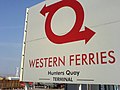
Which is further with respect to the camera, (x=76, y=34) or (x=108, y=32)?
(x=76, y=34)

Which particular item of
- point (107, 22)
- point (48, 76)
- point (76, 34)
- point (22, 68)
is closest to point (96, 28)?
point (107, 22)

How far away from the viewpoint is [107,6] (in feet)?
10.6

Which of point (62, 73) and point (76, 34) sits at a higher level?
point (76, 34)

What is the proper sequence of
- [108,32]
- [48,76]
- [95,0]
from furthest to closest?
[48,76]
[95,0]
[108,32]

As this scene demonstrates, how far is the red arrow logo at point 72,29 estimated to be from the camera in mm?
3515

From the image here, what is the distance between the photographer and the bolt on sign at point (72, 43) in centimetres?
310

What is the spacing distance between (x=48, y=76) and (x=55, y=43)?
707mm

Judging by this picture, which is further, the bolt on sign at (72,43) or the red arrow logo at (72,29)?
the red arrow logo at (72,29)

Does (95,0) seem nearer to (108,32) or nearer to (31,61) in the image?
(108,32)

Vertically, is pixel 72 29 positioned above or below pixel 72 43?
above

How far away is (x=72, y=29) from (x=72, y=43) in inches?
11.1

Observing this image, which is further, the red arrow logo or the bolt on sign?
the red arrow logo

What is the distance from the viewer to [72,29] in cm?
376

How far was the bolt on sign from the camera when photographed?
3.10m
